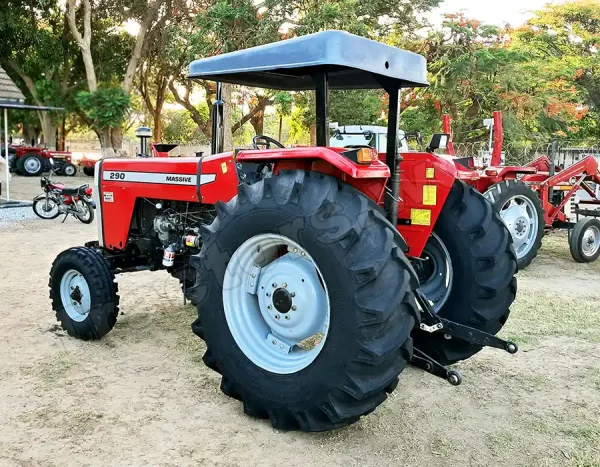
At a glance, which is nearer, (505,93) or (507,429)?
(507,429)

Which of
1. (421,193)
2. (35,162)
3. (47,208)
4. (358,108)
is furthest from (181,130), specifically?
(421,193)

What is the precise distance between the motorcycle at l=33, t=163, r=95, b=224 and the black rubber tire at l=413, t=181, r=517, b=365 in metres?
8.91

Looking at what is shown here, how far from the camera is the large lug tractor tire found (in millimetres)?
2641

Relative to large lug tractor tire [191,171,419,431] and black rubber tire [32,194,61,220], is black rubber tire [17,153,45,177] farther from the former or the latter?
large lug tractor tire [191,171,419,431]

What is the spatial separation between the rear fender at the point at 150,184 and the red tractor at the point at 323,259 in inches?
0.6

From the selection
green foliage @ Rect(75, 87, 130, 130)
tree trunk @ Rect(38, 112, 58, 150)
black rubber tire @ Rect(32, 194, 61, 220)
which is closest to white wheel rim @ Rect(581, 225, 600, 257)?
black rubber tire @ Rect(32, 194, 61, 220)

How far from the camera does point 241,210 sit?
3000mm

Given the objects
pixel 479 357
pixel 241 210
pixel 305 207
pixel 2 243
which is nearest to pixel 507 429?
pixel 479 357

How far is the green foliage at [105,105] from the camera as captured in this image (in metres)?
21.8

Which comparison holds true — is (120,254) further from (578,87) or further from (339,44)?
(578,87)

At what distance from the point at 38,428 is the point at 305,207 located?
176 cm

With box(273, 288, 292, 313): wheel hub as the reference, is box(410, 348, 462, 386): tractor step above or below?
below

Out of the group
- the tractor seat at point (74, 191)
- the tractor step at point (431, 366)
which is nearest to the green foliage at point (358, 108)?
the tractor seat at point (74, 191)

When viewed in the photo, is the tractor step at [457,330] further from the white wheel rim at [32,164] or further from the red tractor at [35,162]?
the white wheel rim at [32,164]
